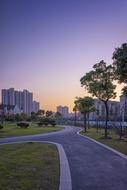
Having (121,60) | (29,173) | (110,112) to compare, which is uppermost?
(121,60)

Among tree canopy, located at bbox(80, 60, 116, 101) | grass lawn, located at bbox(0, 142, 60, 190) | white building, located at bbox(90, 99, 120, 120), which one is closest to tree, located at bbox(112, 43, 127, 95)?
grass lawn, located at bbox(0, 142, 60, 190)

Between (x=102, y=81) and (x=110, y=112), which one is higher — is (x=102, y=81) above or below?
above

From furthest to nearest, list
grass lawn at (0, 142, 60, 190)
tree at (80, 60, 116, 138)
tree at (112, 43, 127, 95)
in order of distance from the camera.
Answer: tree at (80, 60, 116, 138)
tree at (112, 43, 127, 95)
grass lawn at (0, 142, 60, 190)

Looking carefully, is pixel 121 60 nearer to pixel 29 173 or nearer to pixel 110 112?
pixel 29 173

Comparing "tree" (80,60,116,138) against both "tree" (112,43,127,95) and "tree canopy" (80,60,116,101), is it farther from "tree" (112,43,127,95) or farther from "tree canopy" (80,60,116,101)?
"tree" (112,43,127,95)

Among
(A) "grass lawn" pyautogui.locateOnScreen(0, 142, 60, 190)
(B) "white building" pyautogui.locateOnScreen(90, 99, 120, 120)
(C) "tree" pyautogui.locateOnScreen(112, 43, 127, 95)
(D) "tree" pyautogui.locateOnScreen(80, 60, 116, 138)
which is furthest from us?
(B) "white building" pyautogui.locateOnScreen(90, 99, 120, 120)

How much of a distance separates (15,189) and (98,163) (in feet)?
17.5

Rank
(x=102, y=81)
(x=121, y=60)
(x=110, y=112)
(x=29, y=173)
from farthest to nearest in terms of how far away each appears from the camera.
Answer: (x=110, y=112)
(x=102, y=81)
(x=121, y=60)
(x=29, y=173)

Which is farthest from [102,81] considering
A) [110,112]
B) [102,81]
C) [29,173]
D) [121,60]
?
[110,112]

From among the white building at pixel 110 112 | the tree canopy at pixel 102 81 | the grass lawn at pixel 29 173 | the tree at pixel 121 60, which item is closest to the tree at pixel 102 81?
the tree canopy at pixel 102 81

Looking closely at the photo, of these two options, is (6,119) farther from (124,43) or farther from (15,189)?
(15,189)

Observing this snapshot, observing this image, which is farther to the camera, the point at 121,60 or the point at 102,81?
the point at 102,81

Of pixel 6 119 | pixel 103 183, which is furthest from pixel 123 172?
pixel 6 119

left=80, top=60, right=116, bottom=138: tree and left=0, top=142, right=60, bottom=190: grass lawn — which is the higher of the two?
left=80, top=60, right=116, bottom=138: tree
